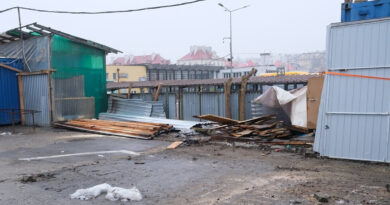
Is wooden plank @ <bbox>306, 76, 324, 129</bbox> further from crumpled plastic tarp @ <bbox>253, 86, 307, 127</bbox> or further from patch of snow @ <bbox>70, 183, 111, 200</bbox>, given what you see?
patch of snow @ <bbox>70, 183, 111, 200</bbox>

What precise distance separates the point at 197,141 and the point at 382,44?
19.2 ft

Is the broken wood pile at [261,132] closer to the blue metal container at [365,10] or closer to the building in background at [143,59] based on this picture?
the blue metal container at [365,10]

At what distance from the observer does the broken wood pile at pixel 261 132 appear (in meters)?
9.91

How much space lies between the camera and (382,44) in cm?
718

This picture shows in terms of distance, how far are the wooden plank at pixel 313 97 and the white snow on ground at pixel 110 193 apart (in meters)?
6.17

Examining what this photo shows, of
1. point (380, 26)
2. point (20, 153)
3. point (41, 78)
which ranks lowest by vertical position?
point (20, 153)

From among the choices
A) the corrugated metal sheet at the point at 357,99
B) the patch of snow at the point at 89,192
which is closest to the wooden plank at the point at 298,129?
the corrugated metal sheet at the point at 357,99

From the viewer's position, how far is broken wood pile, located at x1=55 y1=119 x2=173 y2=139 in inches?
483

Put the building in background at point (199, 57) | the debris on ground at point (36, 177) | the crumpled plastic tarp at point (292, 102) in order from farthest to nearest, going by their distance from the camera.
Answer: the building in background at point (199, 57) < the crumpled plastic tarp at point (292, 102) < the debris on ground at point (36, 177)

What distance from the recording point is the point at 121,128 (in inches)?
521

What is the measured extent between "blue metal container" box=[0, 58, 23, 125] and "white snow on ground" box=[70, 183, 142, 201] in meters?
12.2

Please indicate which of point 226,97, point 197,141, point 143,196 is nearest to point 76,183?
point 143,196

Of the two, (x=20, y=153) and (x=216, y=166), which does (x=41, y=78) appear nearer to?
(x=20, y=153)

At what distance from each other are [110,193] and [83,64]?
40.3 ft
